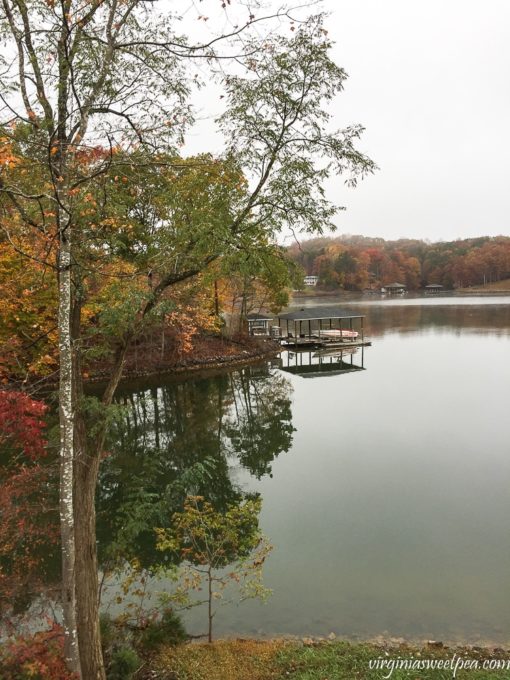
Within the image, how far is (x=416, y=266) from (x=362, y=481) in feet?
355

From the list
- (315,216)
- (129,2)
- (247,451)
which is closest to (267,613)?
(315,216)

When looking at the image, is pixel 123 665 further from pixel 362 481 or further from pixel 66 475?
pixel 362 481

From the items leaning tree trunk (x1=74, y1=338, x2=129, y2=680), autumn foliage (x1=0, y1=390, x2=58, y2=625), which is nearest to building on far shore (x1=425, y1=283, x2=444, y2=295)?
autumn foliage (x1=0, y1=390, x2=58, y2=625)

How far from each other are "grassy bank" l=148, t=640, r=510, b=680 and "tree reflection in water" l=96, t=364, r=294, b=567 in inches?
90.8

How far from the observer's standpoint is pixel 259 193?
22.5 feet

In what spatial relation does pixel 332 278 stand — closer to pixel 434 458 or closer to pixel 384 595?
pixel 434 458

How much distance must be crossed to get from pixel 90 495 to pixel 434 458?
37.6 feet

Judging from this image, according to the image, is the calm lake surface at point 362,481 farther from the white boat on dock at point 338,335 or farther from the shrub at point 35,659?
the white boat on dock at point 338,335

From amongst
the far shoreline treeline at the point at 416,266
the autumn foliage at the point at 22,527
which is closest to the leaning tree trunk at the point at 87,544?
the autumn foliage at the point at 22,527

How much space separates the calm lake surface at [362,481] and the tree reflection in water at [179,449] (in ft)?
0.36

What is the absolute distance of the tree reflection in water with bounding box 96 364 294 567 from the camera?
975 cm

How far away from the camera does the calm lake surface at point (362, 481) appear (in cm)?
782

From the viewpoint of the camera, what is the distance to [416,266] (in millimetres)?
→ 111875

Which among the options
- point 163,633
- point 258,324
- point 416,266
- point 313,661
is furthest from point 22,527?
point 416,266
